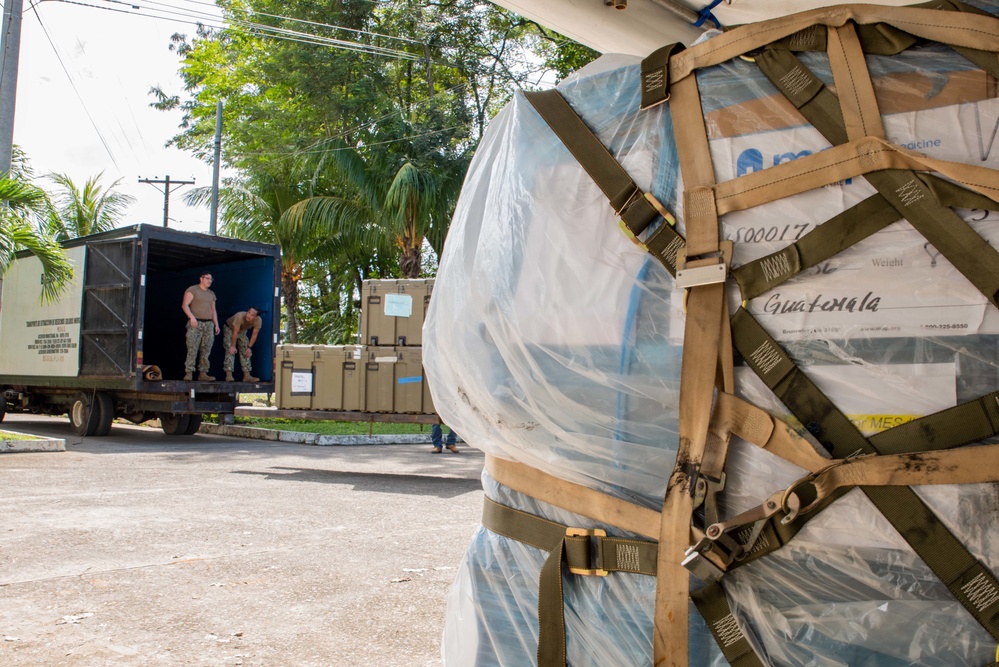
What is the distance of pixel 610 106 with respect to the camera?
179cm

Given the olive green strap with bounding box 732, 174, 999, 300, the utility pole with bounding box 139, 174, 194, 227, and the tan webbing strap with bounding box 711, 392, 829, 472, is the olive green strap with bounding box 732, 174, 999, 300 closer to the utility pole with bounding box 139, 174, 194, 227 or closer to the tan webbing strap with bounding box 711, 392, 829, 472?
the tan webbing strap with bounding box 711, 392, 829, 472

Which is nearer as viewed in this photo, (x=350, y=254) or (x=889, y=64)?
(x=889, y=64)

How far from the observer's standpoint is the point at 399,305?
11.7 metres

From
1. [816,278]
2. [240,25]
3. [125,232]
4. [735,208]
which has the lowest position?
[816,278]

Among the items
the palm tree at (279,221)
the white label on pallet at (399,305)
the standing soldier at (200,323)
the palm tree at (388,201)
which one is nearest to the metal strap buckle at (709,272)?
the white label on pallet at (399,305)

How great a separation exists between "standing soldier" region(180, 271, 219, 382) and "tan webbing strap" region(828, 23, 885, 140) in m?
13.5

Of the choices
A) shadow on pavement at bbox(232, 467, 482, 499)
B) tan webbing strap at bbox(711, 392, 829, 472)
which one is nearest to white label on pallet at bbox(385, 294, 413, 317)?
shadow on pavement at bbox(232, 467, 482, 499)

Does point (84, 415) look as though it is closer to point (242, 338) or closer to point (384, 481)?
point (242, 338)

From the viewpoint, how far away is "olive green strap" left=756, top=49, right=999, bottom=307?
4.62ft

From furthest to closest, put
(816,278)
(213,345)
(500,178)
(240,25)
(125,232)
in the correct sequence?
(240,25), (213,345), (125,232), (500,178), (816,278)

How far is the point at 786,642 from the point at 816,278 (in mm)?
671

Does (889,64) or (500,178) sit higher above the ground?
(889,64)

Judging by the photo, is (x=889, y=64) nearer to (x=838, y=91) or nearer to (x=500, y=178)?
(x=838, y=91)

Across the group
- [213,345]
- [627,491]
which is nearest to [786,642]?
[627,491]
